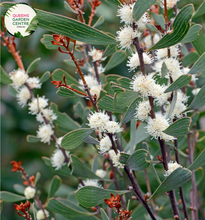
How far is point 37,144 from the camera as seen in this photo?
2.29 metres

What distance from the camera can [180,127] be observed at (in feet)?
1.56

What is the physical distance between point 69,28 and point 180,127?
0.89 feet

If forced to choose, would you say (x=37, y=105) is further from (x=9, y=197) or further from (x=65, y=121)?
(x=9, y=197)

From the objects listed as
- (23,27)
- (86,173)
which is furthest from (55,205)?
(23,27)

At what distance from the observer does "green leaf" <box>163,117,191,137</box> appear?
1.52 ft

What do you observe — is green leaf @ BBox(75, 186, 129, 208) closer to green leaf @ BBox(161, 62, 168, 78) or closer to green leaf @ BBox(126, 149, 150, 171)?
green leaf @ BBox(126, 149, 150, 171)

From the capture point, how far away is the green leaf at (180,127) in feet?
1.52

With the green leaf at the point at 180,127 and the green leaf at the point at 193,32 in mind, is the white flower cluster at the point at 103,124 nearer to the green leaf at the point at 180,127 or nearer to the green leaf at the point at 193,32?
the green leaf at the point at 180,127

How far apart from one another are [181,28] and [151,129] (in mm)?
204

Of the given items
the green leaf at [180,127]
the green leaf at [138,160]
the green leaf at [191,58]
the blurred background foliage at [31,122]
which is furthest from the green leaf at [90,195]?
the blurred background foliage at [31,122]

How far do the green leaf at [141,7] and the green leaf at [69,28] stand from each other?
7cm

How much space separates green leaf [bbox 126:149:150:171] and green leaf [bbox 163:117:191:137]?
6 centimetres

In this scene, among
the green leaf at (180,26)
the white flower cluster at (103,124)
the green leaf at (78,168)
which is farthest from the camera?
the green leaf at (78,168)

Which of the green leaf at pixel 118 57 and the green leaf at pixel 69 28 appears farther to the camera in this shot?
the green leaf at pixel 118 57
